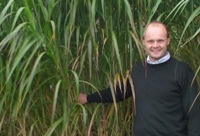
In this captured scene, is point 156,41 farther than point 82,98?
No

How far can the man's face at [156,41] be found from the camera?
195 centimetres

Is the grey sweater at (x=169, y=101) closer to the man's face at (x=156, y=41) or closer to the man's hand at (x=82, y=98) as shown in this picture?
the man's face at (x=156, y=41)

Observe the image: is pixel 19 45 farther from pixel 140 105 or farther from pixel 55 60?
pixel 140 105

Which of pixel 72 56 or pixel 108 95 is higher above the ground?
pixel 72 56

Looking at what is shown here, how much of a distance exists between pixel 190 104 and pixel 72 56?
0.58 metres

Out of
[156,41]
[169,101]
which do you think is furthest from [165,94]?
[156,41]

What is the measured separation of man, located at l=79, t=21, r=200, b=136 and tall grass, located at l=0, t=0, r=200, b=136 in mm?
108

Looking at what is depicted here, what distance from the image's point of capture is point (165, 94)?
1957 mm

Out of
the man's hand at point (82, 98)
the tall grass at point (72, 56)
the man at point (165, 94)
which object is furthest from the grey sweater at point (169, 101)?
the man's hand at point (82, 98)

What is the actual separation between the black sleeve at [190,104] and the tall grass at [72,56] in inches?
6.8

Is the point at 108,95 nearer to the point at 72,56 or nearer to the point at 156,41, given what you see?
the point at 72,56

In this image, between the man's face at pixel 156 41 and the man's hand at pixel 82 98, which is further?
the man's hand at pixel 82 98

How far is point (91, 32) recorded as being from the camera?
2.12m

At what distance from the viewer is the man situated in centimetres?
194
